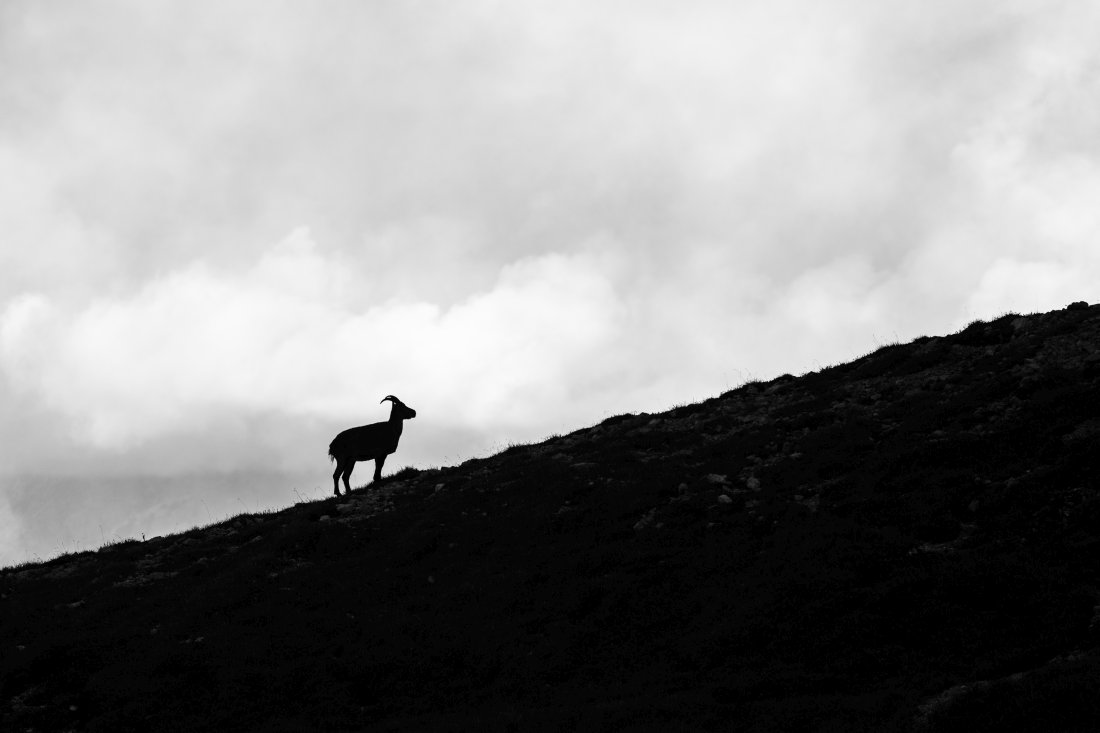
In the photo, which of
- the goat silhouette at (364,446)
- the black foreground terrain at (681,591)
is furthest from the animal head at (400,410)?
the black foreground terrain at (681,591)

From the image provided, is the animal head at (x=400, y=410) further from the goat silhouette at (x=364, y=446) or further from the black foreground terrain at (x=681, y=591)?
the black foreground terrain at (x=681, y=591)

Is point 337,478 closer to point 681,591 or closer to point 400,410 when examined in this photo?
point 400,410

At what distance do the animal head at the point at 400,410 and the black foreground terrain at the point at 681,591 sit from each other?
25.9 ft

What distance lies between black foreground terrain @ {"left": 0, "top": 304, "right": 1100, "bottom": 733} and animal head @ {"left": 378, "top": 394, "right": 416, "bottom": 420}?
789cm

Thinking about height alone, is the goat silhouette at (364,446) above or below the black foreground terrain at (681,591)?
above

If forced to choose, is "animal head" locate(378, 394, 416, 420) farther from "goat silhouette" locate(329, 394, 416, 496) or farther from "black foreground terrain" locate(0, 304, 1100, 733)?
"black foreground terrain" locate(0, 304, 1100, 733)

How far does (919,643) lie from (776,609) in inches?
110

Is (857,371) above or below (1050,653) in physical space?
above

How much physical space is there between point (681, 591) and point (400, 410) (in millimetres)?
21386

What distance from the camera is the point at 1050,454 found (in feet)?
66.9

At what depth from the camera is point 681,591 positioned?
19.6 m

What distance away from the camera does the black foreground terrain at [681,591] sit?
14.7 metres

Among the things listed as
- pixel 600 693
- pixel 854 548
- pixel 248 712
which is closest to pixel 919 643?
pixel 854 548

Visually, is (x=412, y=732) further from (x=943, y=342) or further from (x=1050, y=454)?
(x=943, y=342)
